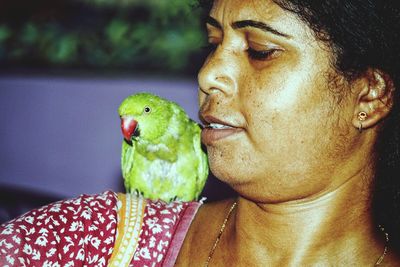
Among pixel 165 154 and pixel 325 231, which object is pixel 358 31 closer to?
pixel 325 231

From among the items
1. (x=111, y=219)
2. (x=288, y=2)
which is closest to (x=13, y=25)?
(x=111, y=219)

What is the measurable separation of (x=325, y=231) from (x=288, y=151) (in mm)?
270

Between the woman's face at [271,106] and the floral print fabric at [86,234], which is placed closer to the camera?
the woman's face at [271,106]

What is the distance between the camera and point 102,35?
148 inches

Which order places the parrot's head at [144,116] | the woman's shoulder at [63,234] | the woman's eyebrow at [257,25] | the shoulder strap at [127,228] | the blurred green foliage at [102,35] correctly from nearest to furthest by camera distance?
the woman's eyebrow at [257,25]
the woman's shoulder at [63,234]
the shoulder strap at [127,228]
the parrot's head at [144,116]
the blurred green foliage at [102,35]

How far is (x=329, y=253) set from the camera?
3.90 feet

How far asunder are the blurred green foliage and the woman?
230cm

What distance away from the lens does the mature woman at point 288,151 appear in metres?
1.05

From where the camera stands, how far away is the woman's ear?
1.10 metres

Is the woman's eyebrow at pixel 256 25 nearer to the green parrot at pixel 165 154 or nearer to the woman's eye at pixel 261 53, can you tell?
the woman's eye at pixel 261 53

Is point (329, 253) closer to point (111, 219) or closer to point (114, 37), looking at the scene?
point (111, 219)

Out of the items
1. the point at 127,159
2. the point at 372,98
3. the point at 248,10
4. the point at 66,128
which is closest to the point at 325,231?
the point at 372,98

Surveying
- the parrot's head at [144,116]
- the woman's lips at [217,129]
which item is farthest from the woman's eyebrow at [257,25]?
the parrot's head at [144,116]

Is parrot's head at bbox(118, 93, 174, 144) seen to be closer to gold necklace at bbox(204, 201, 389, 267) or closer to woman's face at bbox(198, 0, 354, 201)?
gold necklace at bbox(204, 201, 389, 267)
